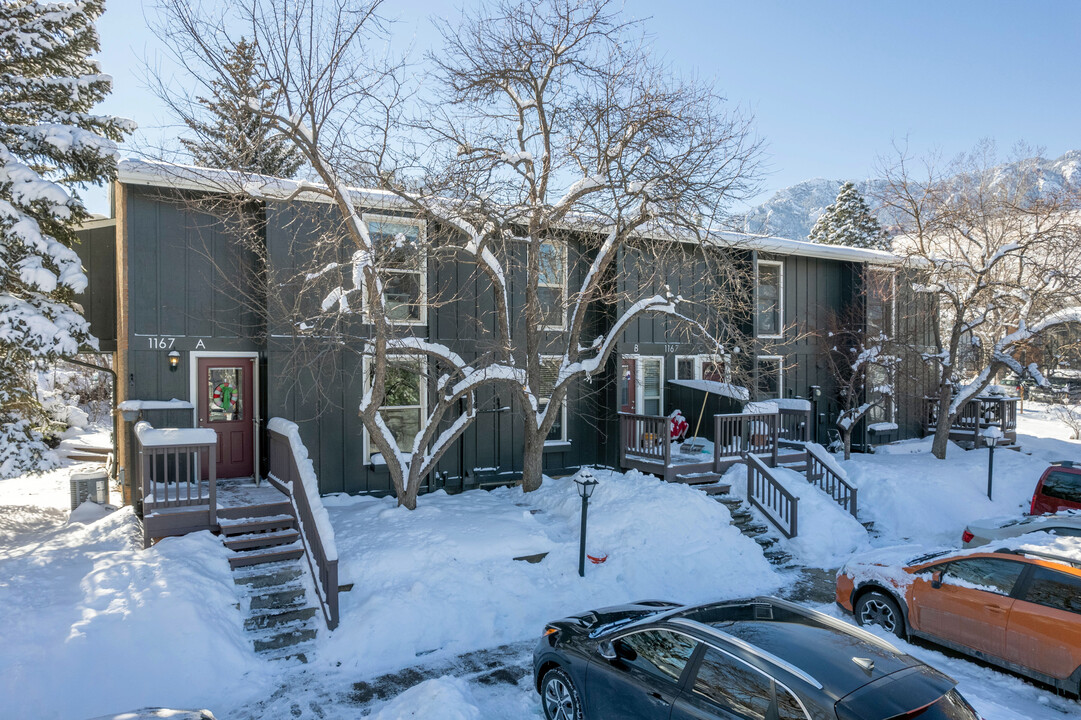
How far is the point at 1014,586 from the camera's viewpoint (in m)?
6.50

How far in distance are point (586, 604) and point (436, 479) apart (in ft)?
16.4

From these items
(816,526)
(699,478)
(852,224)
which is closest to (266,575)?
(699,478)

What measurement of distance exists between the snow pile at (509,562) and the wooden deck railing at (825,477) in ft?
11.0

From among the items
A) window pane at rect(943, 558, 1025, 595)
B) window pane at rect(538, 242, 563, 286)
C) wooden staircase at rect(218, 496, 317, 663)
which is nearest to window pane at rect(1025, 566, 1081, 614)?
window pane at rect(943, 558, 1025, 595)

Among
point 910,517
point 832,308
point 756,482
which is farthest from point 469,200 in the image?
point 832,308

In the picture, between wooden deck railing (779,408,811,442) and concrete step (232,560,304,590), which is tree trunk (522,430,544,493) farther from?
wooden deck railing (779,408,811,442)

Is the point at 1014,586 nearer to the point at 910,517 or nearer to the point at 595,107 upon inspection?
the point at 910,517

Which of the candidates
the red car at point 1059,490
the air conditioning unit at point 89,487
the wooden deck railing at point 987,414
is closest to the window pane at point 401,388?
the air conditioning unit at point 89,487

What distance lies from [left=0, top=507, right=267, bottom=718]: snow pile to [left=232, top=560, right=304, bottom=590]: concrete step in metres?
0.20

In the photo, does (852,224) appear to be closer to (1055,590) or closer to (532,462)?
(532,462)

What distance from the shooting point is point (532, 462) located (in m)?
12.0

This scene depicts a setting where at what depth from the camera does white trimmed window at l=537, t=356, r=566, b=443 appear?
13.5 m

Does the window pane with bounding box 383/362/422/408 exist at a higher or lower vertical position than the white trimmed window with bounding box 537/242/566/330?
lower

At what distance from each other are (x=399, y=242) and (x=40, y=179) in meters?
6.06
